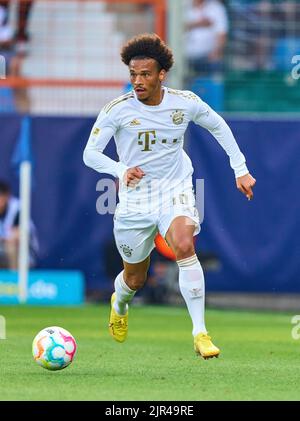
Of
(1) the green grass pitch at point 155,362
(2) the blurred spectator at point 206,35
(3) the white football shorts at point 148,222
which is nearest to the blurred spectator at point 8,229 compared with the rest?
(1) the green grass pitch at point 155,362

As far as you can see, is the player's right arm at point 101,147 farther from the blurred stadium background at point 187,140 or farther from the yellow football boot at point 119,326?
the blurred stadium background at point 187,140

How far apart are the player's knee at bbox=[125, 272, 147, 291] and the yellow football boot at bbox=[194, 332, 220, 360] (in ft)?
3.85

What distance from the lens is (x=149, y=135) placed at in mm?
9945

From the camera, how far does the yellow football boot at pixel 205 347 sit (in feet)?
30.2

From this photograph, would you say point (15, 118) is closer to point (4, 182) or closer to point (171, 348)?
point (4, 182)

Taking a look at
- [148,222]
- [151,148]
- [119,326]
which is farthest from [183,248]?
[119,326]

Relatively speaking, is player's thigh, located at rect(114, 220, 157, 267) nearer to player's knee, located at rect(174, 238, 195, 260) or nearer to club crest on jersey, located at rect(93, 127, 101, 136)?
player's knee, located at rect(174, 238, 195, 260)

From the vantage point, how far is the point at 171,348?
1123 centimetres

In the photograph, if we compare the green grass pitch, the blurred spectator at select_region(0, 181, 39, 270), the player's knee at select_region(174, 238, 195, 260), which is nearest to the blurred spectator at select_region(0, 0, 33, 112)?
the blurred spectator at select_region(0, 181, 39, 270)

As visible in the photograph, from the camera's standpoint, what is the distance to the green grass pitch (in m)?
7.89

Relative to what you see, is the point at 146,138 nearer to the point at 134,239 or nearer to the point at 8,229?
the point at 134,239

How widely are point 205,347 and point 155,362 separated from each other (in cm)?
75

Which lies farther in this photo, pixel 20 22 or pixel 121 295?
pixel 20 22

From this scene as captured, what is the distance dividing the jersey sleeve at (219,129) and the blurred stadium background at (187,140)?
6.78 m
